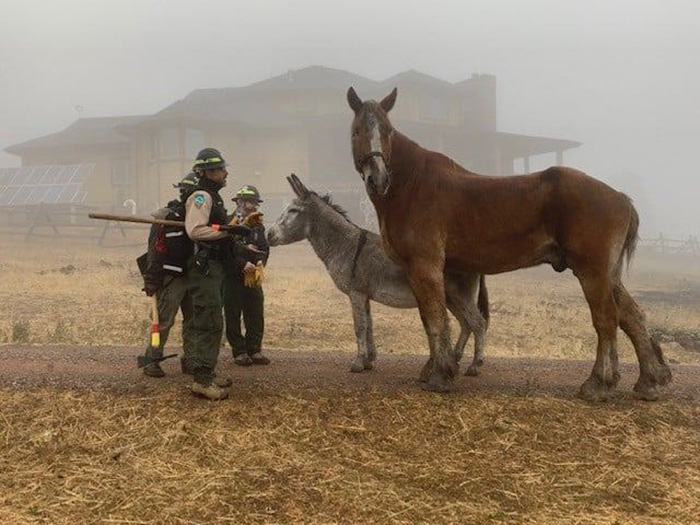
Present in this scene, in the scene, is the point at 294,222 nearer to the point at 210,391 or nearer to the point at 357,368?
the point at 357,368

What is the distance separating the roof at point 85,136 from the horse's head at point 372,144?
41.1 meters

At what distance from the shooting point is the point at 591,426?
5297mm

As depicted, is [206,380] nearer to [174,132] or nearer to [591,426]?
[591,426]

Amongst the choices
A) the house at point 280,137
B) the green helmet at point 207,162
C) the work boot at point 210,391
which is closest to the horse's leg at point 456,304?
the work boot at point 210,391

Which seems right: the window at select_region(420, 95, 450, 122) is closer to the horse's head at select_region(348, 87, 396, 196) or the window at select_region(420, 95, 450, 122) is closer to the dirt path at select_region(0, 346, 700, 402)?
the dirt path at select_region(0, 346, 700, 402)

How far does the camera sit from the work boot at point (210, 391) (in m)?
5.66

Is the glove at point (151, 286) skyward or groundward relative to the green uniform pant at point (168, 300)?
skyward

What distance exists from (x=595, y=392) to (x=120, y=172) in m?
43.0

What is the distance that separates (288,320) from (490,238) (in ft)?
28.2

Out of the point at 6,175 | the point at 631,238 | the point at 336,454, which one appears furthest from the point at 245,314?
the point at 6,175

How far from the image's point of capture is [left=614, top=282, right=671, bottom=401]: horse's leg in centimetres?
621

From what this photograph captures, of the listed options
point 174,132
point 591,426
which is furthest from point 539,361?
point 174,132

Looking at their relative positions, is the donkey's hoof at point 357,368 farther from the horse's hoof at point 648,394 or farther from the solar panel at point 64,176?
the solar panel at point 64,176

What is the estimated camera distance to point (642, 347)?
20.5 ft
